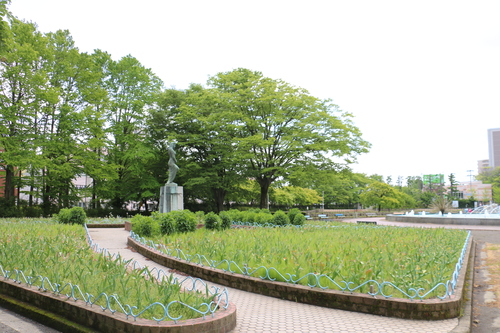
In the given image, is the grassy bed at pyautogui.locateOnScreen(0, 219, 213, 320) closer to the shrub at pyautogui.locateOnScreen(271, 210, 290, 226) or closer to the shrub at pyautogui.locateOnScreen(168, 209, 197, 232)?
the shrub at pyautogui.locateOnScreen(168, 209, 197, 232)

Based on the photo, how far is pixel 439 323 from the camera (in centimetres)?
517

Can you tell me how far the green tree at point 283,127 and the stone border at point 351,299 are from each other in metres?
18.0

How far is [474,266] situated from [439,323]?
639cm

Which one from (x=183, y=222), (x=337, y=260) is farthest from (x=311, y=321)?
(x=183, y=222)

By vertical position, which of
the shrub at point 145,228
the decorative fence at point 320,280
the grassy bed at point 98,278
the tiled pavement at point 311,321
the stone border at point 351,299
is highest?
the shrub at point 145,228

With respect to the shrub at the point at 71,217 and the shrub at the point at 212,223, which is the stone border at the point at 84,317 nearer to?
the shrub at the point at 212,223

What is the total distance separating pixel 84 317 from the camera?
15.6ft

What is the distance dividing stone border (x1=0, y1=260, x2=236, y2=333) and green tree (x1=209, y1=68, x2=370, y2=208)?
1963cm

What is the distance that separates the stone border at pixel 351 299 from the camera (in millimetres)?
5324

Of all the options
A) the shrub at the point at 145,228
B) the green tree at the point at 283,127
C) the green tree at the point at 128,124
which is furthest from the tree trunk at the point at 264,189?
the shrub at the point at 145,228

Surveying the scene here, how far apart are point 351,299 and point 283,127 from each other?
71.3 feet

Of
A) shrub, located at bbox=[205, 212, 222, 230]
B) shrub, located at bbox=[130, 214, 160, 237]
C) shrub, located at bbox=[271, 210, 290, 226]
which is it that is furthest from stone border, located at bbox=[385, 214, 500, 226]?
shrub, located at bbox=[130, 214, 160, 237]

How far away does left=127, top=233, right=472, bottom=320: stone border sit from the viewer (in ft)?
17.5

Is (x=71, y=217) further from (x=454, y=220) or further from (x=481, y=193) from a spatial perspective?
(x=481, y=193)
